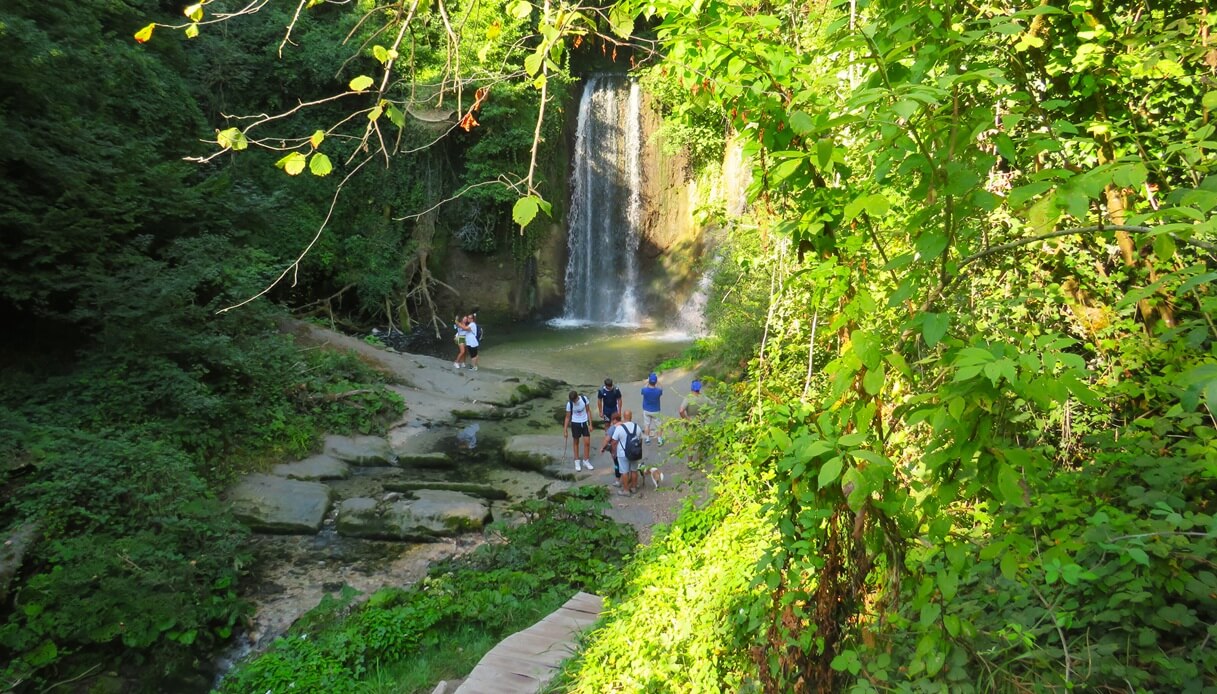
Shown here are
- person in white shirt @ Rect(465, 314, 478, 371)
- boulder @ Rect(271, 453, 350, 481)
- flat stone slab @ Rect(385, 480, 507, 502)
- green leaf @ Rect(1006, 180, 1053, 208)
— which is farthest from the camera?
person in white shirt @ Rect(465, 314, 478, 371)

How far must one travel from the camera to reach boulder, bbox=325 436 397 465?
10211 millimetres

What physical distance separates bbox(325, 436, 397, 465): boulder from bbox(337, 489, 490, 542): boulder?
5.48 feet

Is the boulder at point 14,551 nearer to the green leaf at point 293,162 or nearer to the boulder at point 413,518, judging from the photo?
the boulder at point 413,518

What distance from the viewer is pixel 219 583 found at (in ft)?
21.5

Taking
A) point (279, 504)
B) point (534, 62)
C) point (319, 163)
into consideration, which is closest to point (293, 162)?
point (319, 163)

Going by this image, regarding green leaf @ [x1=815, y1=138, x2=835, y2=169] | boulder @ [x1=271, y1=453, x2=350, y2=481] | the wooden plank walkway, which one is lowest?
boulder @ [x1=271, y1=453, x2=350, y2=481]

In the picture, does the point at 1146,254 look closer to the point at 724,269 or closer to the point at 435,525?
the point at 435,525

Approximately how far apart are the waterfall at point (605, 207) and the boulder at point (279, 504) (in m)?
13.3

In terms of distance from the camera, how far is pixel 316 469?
9.58 m

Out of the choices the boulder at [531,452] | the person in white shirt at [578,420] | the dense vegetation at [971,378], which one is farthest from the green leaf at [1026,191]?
the boulder at [531,452]

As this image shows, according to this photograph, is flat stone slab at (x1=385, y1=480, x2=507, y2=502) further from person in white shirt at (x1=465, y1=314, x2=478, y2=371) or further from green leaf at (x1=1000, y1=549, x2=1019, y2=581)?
green leaf at (x1=1000, y1=549, x2=1019, y2=581)

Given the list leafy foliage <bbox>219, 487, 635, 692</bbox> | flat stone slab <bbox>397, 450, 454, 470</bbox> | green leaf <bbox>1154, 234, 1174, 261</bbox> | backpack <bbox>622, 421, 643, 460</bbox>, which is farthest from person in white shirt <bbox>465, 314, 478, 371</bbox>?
green leaf <bbox>1154, 234, 1174, 261</bbox>

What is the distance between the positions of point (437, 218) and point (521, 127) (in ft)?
12.0

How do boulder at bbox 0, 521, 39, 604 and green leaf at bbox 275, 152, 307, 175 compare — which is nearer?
green leaf at bbox 275, 152, 307, 175
